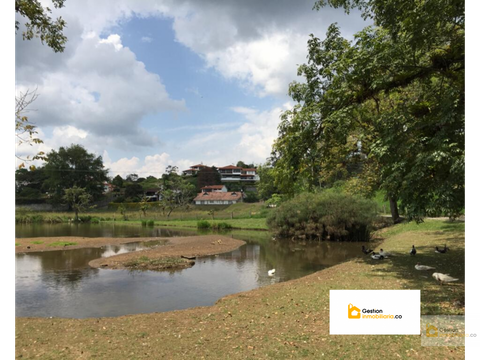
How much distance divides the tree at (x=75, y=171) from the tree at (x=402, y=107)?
2818 inches

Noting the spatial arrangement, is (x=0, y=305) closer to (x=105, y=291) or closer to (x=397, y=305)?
(x=397, y=305)

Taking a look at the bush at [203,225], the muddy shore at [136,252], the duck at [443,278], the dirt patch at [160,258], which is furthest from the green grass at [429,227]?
the bush at [203,225]

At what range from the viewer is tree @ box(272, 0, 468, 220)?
753 cm

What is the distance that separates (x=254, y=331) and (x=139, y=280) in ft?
31.8

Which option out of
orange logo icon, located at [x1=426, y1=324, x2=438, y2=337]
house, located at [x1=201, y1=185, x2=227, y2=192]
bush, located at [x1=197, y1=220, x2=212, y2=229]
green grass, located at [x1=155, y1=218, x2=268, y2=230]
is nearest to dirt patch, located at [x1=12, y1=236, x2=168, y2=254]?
bush, located at [x1=197, y1=220, x2=212, y2=229]

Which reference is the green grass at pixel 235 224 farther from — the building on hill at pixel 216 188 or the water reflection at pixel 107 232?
the building on hill at pixel 216 188

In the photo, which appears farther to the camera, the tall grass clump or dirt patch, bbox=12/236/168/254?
the tall grass clump

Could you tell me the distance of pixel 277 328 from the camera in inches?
283

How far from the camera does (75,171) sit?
75688mm

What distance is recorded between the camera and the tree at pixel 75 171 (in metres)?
73.2

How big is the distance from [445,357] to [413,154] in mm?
5614

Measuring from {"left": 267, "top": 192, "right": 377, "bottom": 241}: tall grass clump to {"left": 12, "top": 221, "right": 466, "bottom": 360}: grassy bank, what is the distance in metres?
13.7

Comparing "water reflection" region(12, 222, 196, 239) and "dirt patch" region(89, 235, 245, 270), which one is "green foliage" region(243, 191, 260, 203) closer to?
"water reflection" region(12, 222, 196, 239)

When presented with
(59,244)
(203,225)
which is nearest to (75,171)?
(203,225)
